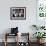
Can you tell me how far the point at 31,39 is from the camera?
728 cm

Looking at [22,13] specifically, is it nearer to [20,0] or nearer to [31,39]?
[20,0]

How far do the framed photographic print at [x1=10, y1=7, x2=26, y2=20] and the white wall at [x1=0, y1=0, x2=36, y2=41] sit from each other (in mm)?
134

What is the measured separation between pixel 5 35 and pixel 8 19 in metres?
0.73

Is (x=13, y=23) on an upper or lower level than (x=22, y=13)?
lower

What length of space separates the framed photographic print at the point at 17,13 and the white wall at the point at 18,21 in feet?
0.44

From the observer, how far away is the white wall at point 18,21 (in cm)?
711

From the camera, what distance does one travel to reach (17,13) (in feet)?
23.5

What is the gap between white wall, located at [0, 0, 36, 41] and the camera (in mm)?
7113

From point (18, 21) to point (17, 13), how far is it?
0.36 meters

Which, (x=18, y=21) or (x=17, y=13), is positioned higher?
(x=17, y=13)

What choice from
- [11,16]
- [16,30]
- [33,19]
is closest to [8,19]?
[11,16]

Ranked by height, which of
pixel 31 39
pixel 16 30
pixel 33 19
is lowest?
pixel 31 39

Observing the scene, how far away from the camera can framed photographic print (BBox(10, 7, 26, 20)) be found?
713cm

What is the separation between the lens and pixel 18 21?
7188 millimetres
